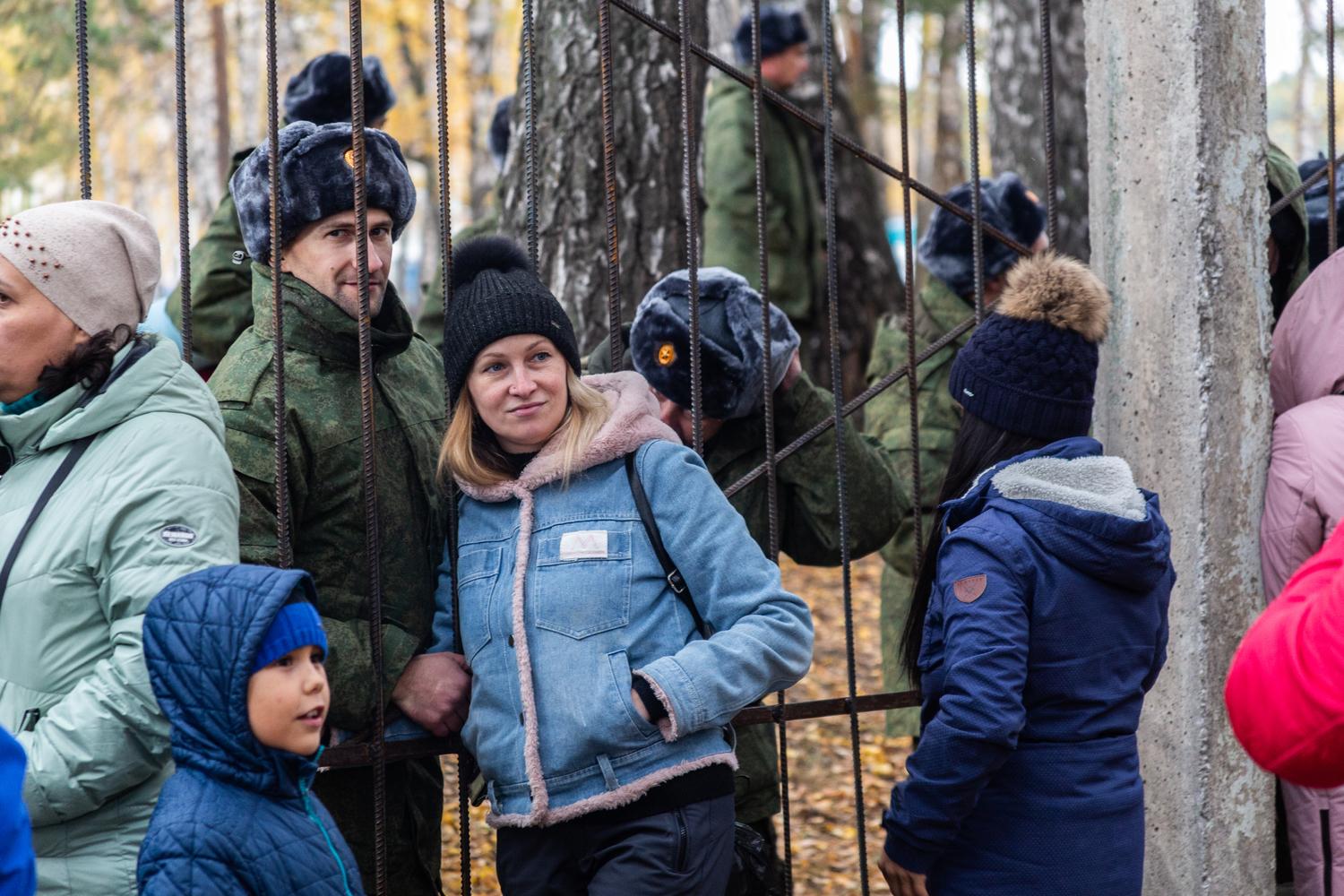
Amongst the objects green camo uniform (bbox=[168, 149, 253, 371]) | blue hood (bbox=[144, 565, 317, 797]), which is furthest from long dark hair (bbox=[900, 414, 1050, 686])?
green camo uniform (bbox=[168, 149, 253, 371])

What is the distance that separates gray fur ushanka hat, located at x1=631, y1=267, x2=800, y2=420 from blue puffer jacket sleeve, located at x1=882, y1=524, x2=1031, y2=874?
85cm

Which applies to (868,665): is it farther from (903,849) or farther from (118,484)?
(118,484)

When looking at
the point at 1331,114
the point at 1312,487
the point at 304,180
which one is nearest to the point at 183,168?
the point at 304,180

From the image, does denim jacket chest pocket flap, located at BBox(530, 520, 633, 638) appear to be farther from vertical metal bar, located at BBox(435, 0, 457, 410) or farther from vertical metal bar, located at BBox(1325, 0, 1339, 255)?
vertical metal bar, located at BBox(1325, 0, 1339, 255)

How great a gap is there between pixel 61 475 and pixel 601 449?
0.91 metres

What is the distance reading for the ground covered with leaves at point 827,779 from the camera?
17.2 ft

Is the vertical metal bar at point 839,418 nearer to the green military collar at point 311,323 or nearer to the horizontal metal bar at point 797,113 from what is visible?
the horizontal metal bar at point 797,113

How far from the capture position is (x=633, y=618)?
268 cm

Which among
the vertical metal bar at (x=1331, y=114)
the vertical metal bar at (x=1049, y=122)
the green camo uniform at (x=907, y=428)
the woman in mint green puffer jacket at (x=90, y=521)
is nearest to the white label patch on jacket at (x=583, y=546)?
the woman in mint green puffer jacket at (x=90, y=521)

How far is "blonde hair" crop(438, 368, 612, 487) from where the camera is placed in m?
2.79

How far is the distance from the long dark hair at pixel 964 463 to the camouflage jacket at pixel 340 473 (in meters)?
0.98

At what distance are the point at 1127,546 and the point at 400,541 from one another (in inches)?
54.6

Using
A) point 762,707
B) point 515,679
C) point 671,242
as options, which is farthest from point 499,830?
point 671,242

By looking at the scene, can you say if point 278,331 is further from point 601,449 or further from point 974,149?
point 974,149
